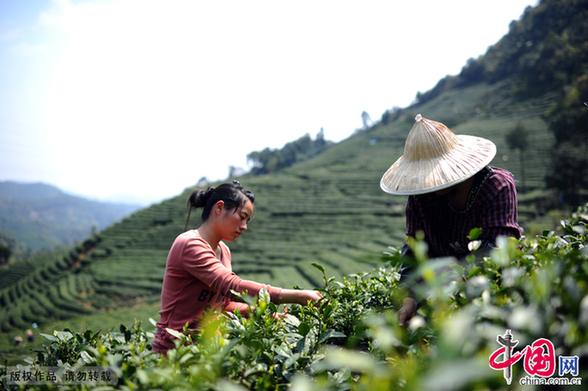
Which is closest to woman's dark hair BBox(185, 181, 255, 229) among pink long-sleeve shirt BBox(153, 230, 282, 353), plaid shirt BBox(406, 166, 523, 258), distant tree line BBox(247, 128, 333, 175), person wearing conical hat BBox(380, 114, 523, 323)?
pink long-sleeve shirt BBox(153, 230, 282, 353)

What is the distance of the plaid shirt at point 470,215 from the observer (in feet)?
4.86

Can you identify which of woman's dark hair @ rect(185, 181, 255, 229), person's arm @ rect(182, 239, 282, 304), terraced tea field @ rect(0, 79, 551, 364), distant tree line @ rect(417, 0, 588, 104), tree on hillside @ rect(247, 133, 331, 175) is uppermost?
distant tree line @ rect(417, 0, 588, 104)

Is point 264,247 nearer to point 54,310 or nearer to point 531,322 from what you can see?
point 54,310

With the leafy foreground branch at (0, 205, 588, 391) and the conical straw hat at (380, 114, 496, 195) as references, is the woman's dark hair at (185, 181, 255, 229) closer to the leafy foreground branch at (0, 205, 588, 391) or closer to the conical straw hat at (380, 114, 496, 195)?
the leafy foreground branch at (0, 205, 588, 391)

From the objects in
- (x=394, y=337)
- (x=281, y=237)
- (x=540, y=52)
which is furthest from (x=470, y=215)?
(x=540, y=52)

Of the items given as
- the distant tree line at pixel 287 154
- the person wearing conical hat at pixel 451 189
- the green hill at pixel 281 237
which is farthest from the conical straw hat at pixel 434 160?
the distant tree line at pixel 287 154

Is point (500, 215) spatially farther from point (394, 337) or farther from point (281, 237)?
point (281, 237)

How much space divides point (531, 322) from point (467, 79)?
70293mm

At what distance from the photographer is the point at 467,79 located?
196 ft

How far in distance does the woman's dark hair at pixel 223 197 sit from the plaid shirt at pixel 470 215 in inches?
36.4

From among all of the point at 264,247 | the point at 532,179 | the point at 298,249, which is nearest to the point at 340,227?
the point at 298,249

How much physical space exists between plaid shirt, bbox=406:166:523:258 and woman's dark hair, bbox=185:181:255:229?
0.93m

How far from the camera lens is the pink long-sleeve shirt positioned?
153cm

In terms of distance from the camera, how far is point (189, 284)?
164 centimetres
